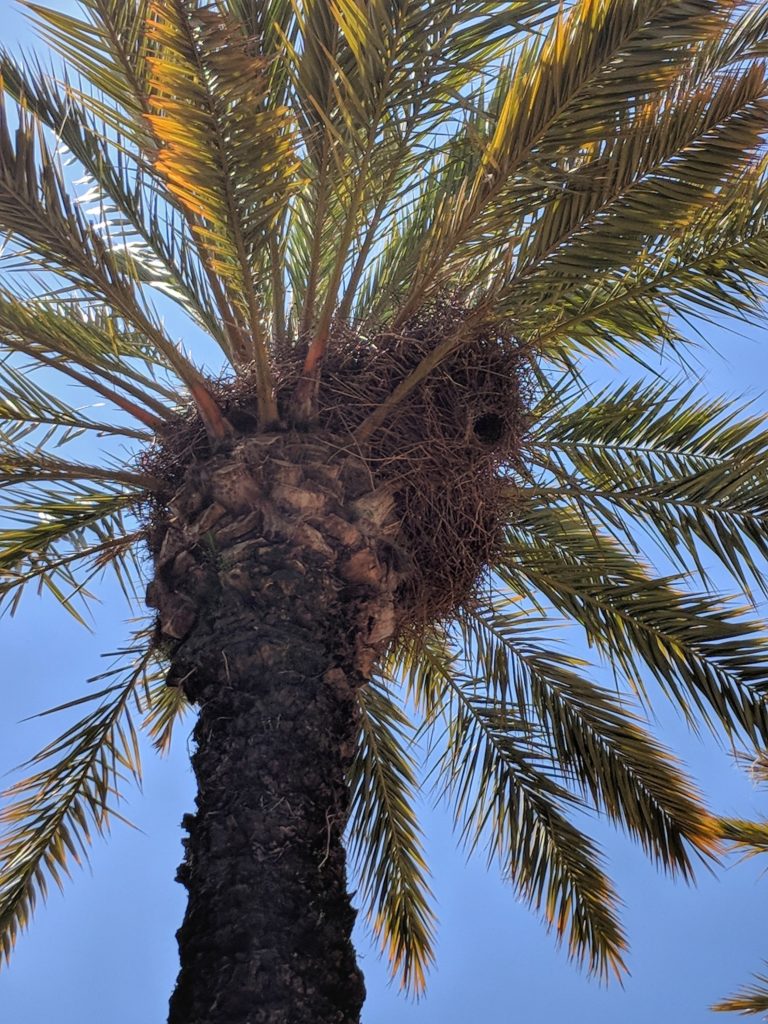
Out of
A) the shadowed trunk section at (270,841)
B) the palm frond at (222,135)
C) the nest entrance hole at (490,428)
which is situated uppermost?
the palm frond at (222,135)

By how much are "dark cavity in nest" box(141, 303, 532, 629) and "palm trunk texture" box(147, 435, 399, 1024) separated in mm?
186

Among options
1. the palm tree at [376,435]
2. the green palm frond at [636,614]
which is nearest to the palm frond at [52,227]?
the palm tree at [376,435]

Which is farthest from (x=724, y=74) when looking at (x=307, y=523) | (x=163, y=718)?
(x=163, y=718)

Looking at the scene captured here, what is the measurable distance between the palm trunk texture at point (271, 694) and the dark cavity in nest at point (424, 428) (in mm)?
186

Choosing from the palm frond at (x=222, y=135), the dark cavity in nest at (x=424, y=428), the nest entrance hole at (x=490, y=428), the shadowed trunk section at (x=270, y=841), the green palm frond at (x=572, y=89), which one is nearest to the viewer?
the shadowed trunk section at (x=270, y=841)

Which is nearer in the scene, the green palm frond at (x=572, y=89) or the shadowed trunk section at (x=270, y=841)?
the shadowed trunk section at (x=270, y=841)

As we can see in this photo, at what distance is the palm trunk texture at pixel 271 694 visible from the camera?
3.91 meters

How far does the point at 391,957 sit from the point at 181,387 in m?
3.65

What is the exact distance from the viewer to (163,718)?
7.20 metres

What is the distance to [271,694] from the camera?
4.52 metres

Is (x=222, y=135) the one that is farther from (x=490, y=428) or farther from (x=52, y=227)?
(x=490, y=428)

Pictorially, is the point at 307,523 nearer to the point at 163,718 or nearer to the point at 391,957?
the point at 163,718

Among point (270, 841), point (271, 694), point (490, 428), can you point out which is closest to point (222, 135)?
point (490, 428)

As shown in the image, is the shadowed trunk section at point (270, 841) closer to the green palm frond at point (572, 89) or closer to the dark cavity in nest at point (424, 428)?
the dark cavity in nest at point (424, 428)
